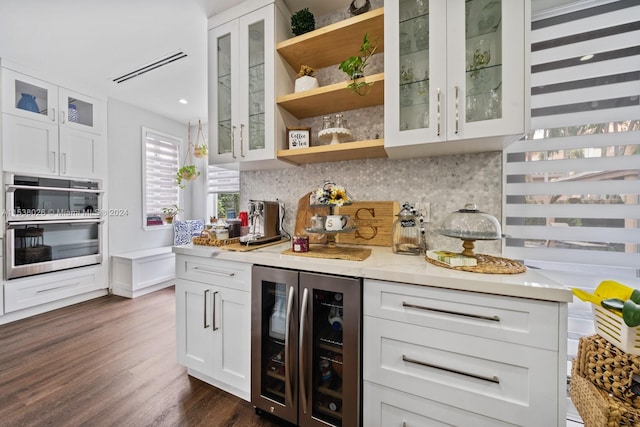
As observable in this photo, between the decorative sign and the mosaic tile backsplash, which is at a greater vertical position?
the decorative sign

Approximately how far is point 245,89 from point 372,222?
4.29 ft

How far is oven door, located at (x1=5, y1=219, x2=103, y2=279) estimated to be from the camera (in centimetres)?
253

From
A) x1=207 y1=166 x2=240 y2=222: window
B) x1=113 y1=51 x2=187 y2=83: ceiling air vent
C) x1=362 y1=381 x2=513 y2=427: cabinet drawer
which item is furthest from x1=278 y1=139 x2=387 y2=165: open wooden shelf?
x1=207 y1=166 x2=240 y2=222: window

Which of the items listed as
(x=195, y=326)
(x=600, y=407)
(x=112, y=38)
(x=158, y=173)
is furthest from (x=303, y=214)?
(x=158, y=173)

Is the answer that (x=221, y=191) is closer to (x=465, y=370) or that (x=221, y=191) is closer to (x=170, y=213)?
(x=170, y=213)

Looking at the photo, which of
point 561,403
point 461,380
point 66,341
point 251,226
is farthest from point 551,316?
point 66,341

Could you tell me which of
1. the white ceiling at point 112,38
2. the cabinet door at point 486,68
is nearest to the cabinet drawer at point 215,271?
the cabinet door at point 486,68

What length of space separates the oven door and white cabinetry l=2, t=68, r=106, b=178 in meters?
0.60

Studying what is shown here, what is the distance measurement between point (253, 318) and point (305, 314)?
0.35 m

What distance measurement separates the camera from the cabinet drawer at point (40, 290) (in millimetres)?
2521

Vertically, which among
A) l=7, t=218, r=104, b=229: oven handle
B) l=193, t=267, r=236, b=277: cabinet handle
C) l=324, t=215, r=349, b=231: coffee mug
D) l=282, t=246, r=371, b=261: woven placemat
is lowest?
l=193, t=267, r=236, b=277: cabinet handle

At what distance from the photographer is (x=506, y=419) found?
2.94 ft

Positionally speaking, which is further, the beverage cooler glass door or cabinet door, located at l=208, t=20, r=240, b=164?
cabinet door, located at l=208, t=20, r=240, b=164

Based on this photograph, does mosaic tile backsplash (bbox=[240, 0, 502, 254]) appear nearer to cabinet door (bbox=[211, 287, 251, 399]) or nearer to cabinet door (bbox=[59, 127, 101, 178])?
cabinet door (bbox=[211, 287, 251, 399])
